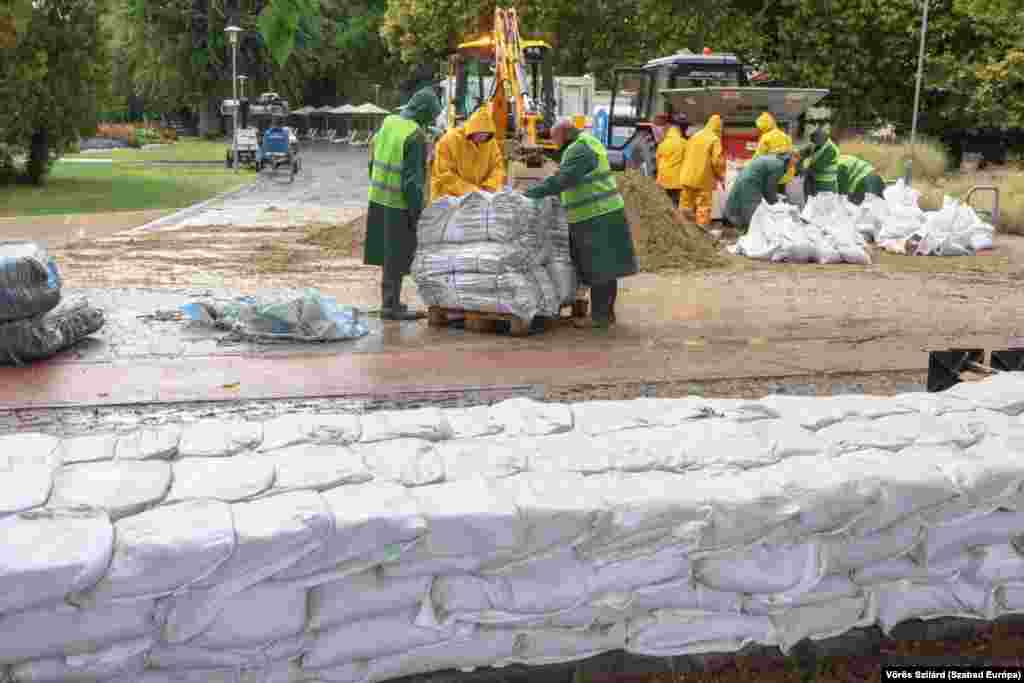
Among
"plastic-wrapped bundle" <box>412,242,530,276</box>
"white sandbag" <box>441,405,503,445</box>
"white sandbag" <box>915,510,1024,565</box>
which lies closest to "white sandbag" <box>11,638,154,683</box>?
"white sandbag" <box>441,405,503,445</box>

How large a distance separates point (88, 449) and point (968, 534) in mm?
2484

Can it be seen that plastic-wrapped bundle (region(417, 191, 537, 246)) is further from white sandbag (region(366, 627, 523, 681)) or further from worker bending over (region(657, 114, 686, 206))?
worker bending over (region(657, 114, 686, 206))

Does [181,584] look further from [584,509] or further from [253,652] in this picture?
[584,509]

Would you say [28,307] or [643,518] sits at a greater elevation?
[643,518]

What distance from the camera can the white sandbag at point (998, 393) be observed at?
11.7 ft

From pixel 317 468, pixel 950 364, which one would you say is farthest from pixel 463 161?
pixel 317 468

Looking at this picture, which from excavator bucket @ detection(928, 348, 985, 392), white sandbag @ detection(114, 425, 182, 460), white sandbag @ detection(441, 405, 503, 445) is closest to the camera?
white sandbag @ detection(114, 425, 182, 460)

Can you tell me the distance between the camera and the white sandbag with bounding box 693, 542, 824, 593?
2.78 m

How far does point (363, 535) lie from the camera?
2428mm

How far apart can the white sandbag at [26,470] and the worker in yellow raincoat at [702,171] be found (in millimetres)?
11406

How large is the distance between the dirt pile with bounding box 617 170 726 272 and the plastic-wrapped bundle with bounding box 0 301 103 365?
5.72 meters

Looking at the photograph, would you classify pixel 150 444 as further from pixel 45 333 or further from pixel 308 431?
pixel 45 333

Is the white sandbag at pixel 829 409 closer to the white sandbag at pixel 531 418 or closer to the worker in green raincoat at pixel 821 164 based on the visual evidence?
the white sandbag at pixel 531 418

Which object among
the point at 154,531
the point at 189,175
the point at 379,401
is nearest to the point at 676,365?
the point at 379,401
